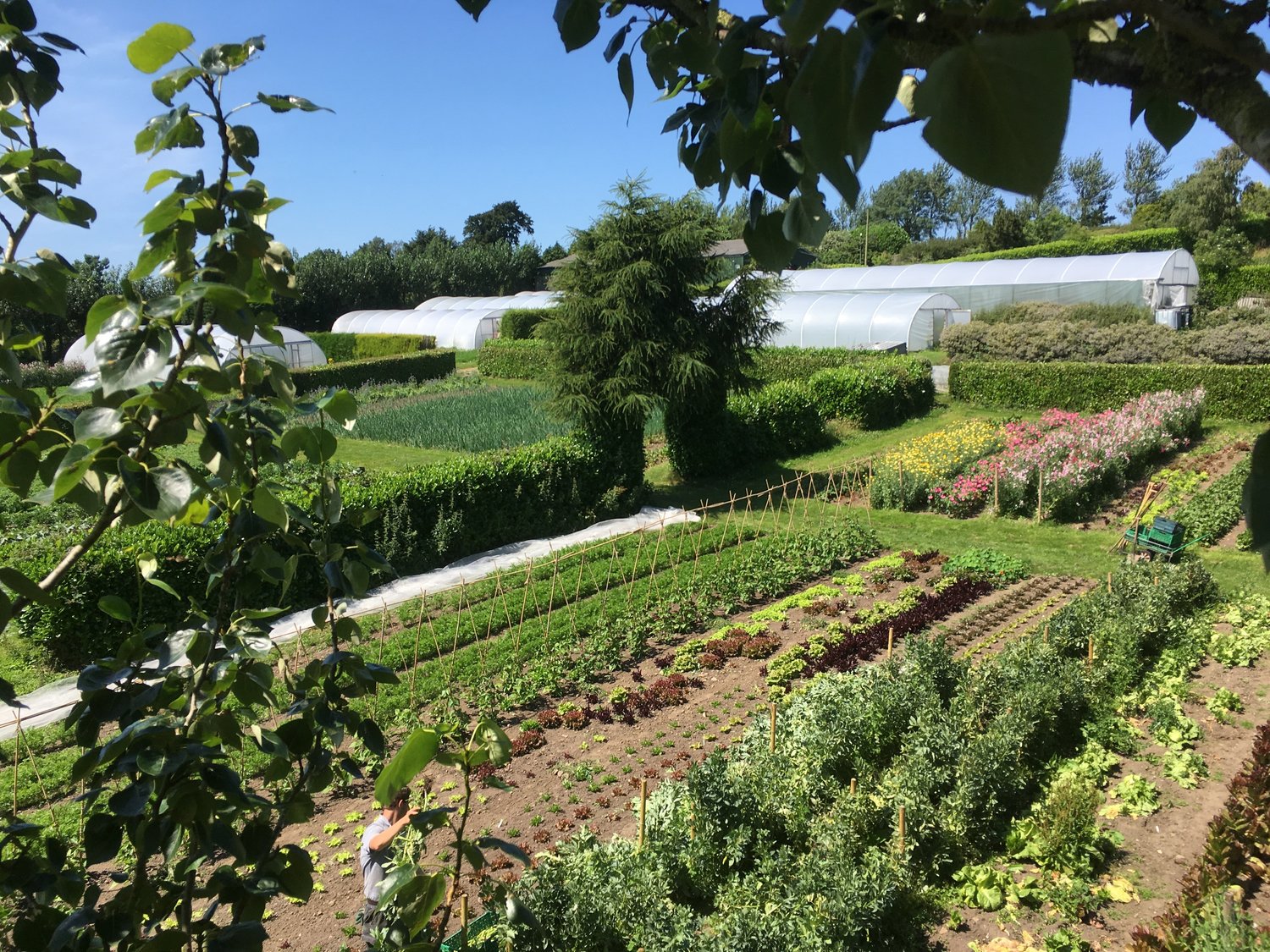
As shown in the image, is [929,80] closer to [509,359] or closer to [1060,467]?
[1060,467]

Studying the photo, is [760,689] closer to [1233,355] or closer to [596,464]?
[596,464]

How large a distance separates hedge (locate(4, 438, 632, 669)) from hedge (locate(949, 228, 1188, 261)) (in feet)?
92.4

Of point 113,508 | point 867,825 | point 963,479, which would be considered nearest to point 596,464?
point 963,479

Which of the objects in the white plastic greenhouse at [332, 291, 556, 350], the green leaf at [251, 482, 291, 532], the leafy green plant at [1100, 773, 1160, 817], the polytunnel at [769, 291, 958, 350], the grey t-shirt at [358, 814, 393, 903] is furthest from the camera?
the white plastic greenhouse at [332, 291, 556, 350]

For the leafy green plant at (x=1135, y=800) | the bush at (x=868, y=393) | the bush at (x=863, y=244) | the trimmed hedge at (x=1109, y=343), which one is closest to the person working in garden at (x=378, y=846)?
the leafy green plant at (x=1135, y=800)

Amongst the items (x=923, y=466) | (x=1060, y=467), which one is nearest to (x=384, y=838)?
(x=923, y=466)

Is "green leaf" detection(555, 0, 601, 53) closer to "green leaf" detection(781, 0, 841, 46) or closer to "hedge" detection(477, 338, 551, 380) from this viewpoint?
"green leaf" detection(781, 0, 841, 46)

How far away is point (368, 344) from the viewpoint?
115ft

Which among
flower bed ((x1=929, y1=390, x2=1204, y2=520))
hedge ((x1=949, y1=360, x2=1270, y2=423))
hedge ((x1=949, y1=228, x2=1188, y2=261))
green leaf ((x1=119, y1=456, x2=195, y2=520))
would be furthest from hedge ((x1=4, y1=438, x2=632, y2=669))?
hedge ((x1=949, y1=228, x2=1188, y2=261))

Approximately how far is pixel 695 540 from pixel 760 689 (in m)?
4.15

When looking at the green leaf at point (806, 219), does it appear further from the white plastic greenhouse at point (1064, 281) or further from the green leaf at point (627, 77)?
the white plastic greenhouse at point (1064, 281)

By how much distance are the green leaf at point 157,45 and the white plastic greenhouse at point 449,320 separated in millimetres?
34973

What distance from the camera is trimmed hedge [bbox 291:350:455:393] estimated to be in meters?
24.9

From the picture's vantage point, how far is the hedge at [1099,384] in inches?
664
